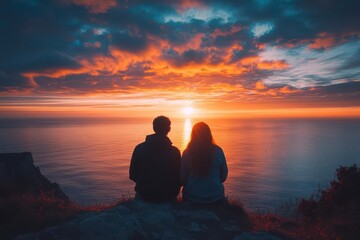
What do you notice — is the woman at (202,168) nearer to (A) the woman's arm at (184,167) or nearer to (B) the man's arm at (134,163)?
(A) the woman's arm at (184,167)

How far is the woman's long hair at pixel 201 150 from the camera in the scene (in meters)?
6.90

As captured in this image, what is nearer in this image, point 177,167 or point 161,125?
point 161,125

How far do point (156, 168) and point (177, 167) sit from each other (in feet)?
2.10

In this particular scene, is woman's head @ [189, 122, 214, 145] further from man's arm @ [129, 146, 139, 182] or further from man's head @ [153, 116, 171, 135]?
man's arm @ [129, 146, 139, 182]

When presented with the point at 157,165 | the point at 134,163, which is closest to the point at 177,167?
the point at 157,165

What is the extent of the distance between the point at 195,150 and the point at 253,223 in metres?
2.69

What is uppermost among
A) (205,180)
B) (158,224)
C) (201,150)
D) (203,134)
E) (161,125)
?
(161,125)

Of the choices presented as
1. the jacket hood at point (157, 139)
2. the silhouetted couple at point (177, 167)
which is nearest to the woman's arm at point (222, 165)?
the silhouetted couple at point (177, 167)

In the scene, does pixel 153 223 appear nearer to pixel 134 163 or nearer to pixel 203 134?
pixel 134 163

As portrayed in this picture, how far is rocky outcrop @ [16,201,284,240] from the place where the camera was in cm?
470

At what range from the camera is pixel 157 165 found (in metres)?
7.21

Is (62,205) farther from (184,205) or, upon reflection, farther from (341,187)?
(341,187)

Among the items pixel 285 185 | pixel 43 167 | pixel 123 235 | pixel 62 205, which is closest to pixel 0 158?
pixel 62 205

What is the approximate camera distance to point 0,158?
90.9 ft
